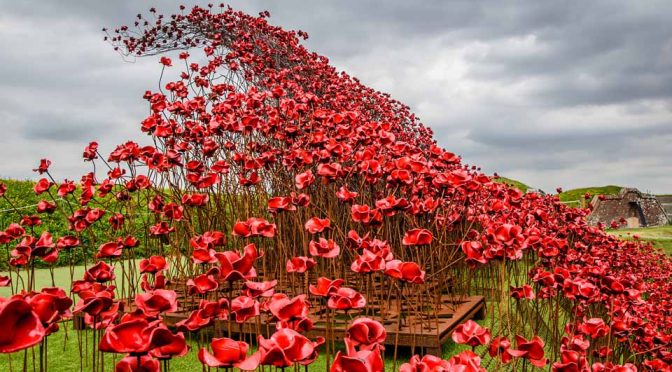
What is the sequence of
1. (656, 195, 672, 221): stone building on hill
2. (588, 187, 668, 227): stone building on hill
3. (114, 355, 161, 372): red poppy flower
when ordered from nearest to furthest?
(114, 355, 161, 372): red poppy flower, (588, 187, 668, 227): stone building on hill, (656, 195, 672, 221): stone building on hill

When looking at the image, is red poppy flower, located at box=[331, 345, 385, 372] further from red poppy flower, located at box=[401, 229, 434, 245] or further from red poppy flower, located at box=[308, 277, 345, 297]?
red poppy flower, located at box=[401, 229, 434, 245]

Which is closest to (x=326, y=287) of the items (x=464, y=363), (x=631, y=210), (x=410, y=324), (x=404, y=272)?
(x=404, y=272)

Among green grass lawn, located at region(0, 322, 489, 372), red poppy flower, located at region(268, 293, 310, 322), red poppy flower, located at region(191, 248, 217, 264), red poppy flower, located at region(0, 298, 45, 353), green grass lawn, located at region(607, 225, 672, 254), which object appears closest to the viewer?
red poppy flower, located at region(0, 298, 45, 353)

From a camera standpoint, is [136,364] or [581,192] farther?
[581,192]

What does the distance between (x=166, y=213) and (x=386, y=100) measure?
20.7ft

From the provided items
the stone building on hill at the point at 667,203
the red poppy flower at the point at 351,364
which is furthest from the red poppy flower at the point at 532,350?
the stone building on hill at the point at 667,203

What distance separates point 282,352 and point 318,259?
134 inches

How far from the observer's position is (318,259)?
14.8ft

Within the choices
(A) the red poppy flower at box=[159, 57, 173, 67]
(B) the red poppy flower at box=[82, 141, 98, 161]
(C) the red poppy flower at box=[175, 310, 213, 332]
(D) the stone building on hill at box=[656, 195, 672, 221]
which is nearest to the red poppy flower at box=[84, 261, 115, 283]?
(C) the red poppy flower at box=[175, 310, 213, 332]

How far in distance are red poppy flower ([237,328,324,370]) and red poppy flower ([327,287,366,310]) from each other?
0.46 meters

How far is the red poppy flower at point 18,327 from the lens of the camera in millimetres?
805

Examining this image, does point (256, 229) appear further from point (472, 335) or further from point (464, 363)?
point (464, 363)

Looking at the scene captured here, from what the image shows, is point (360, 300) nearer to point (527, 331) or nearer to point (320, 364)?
point (320, 364)

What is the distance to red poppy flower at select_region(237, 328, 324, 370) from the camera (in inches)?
44.5
